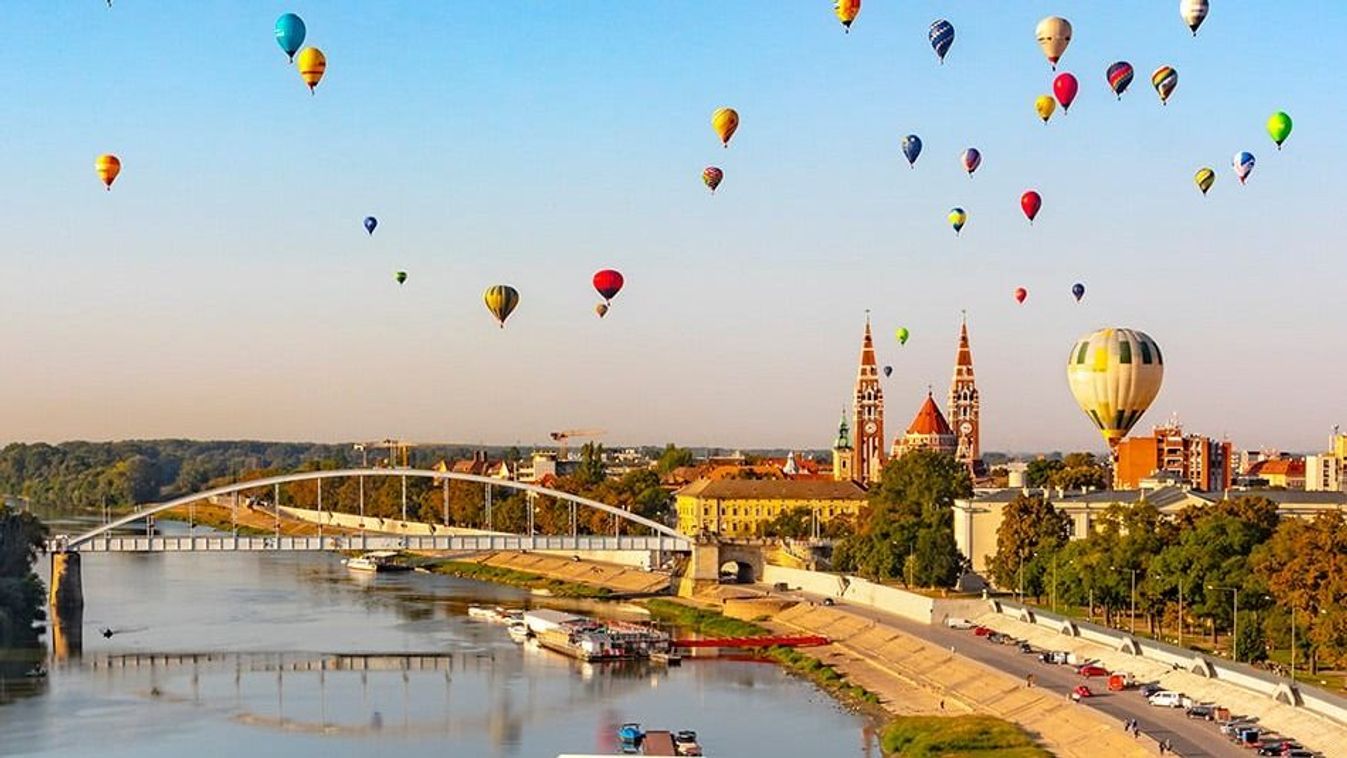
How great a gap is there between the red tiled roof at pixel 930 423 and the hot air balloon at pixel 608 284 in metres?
68.1

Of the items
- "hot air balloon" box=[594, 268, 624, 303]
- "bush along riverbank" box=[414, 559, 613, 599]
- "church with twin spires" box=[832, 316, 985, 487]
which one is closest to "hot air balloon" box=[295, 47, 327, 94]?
"hot air balloon" box=[594, 268, 624, 303]

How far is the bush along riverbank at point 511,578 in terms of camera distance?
3428 inches

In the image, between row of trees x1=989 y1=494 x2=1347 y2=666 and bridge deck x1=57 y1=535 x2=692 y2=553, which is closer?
row of trees x1=989 y1=494 x2=1347 y2=666

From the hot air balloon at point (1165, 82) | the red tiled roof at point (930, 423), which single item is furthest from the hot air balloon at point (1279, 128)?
the red tiled roof at point (930, 423)

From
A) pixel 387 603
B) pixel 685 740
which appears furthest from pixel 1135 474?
pixel 685 740

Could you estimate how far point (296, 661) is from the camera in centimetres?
6094

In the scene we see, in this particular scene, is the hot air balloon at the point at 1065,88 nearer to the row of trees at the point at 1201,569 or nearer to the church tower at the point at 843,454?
the row of trees at the point at 1201,569

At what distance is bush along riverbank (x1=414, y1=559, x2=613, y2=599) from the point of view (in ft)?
286

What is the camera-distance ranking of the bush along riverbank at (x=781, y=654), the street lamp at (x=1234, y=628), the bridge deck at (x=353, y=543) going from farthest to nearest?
the bridge deck at (x=353, y=543)
the bush along riverbank at (x=781, y=654)
the street lamp at (x=1234, y=628)

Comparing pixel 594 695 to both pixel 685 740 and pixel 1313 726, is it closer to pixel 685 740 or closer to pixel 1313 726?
pixel 685 740

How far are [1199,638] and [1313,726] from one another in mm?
16443

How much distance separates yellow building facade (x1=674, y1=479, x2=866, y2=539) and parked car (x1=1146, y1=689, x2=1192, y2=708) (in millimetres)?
61136

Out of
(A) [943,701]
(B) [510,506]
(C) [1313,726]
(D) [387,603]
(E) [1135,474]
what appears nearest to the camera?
(C) [1313,726]

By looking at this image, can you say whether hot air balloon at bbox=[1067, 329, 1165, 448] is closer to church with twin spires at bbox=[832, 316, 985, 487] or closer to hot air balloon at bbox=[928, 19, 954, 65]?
hot air balloon at bbox=[928, 19, 954, 65]
